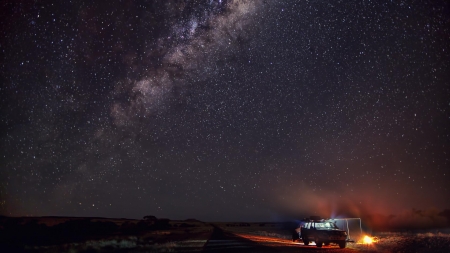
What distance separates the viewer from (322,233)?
23234 millimetres

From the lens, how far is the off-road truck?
22.8m

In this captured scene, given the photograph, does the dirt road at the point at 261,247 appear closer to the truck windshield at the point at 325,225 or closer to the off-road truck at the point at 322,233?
the off-road truck at the point at 322,233

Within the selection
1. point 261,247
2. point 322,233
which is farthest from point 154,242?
point 322,233

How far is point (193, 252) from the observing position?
765 inches

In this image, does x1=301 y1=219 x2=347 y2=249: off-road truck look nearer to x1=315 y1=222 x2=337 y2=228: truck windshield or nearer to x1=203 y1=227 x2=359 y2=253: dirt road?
x1=315 y1=222 x2=337 y2=228: truck windshield

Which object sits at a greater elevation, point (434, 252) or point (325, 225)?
point (325, 225)

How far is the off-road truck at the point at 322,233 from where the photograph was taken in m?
22.8

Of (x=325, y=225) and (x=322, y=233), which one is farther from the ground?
(x=325, y=225)

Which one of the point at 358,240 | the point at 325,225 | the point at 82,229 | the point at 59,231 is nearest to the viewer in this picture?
the point at 325,225

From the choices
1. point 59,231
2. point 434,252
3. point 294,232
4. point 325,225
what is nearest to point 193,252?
point 325,225

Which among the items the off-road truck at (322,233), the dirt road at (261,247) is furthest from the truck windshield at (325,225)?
the dirt road at (261,247)

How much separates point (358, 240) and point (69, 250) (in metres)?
22.7

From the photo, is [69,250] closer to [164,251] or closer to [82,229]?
[164,251]

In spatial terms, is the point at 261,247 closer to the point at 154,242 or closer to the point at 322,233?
the point at 322,233
